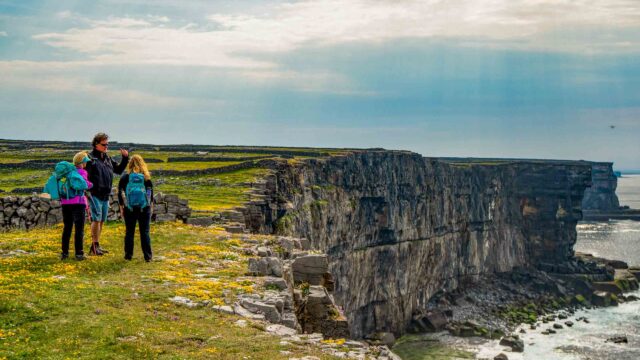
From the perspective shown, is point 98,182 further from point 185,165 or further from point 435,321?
point 435,321

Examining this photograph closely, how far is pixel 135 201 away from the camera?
24969 mm

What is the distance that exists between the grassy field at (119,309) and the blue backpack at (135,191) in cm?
219

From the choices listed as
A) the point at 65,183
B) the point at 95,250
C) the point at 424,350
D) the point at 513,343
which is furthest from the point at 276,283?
the point at 513,343

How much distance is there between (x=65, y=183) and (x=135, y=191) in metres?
2.59

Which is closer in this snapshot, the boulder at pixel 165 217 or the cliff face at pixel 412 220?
the boulder at pixel 165 217

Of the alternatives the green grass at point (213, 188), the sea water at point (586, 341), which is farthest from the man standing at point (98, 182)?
the sea water at point (586, 341)

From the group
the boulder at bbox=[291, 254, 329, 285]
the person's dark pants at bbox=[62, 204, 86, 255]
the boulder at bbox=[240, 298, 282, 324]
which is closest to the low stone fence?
the boulder at bbox=[291, 254, 329, 285]

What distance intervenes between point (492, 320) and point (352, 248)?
3115 cm

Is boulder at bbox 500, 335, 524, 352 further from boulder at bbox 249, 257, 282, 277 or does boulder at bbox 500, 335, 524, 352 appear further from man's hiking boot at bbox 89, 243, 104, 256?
man's hiking boot at bbox 89, 243, 104, 256

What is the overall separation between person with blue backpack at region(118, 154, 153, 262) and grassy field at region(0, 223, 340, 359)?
75 cm

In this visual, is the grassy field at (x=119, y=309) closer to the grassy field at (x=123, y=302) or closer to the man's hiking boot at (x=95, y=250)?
the grassy field at (x=123, y=302)

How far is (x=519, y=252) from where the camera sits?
164 meters

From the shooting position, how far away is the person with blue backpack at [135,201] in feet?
81.9

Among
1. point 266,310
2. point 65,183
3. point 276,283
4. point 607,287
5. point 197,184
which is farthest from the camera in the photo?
point 607,287
